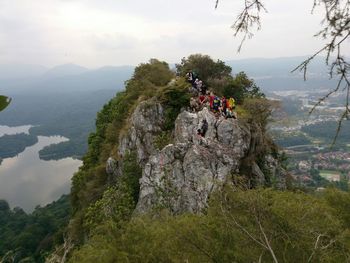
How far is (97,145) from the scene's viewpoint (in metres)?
27.1

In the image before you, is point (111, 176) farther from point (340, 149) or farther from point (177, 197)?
point (340, 149)

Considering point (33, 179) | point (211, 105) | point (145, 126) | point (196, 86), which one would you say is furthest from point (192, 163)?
point (33, 179)

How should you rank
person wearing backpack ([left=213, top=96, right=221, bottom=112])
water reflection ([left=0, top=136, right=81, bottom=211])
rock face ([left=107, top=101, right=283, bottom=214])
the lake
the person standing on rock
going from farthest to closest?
water reflection ([left=0, top=136, right=81, bottom=211]), the lake, person wearing backpack ([left=213, top=96, right=221, bottom=112]), the person standing on rock, rock face ([left=107, top=101, right=283, bottom=214])

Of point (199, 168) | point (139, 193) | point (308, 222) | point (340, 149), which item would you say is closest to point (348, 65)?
point (308, 222)

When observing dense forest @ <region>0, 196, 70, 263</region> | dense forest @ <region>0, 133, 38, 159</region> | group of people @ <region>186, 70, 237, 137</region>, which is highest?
group of people @ <region>186, 70, 237, 137</region>

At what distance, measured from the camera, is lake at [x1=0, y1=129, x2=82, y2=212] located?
234 feet

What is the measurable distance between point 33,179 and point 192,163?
7504 centimetres

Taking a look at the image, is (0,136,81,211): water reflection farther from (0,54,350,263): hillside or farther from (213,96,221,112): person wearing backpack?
(213,96,221,112): person wearing backpack

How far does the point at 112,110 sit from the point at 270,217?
18543mm

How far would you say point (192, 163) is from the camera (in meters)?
16.5

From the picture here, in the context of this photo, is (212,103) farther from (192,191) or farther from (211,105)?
(192,191)

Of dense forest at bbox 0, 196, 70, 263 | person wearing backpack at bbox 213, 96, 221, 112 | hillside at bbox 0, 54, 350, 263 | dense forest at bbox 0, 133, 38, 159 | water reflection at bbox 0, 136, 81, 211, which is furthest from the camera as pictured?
dense forest at bbox 0, 133, 38, 159

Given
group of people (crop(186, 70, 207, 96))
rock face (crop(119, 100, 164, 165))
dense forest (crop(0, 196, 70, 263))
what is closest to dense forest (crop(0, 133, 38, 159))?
dense forest (crop(0, 196, 70, 263))

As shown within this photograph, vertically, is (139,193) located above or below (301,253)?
below
